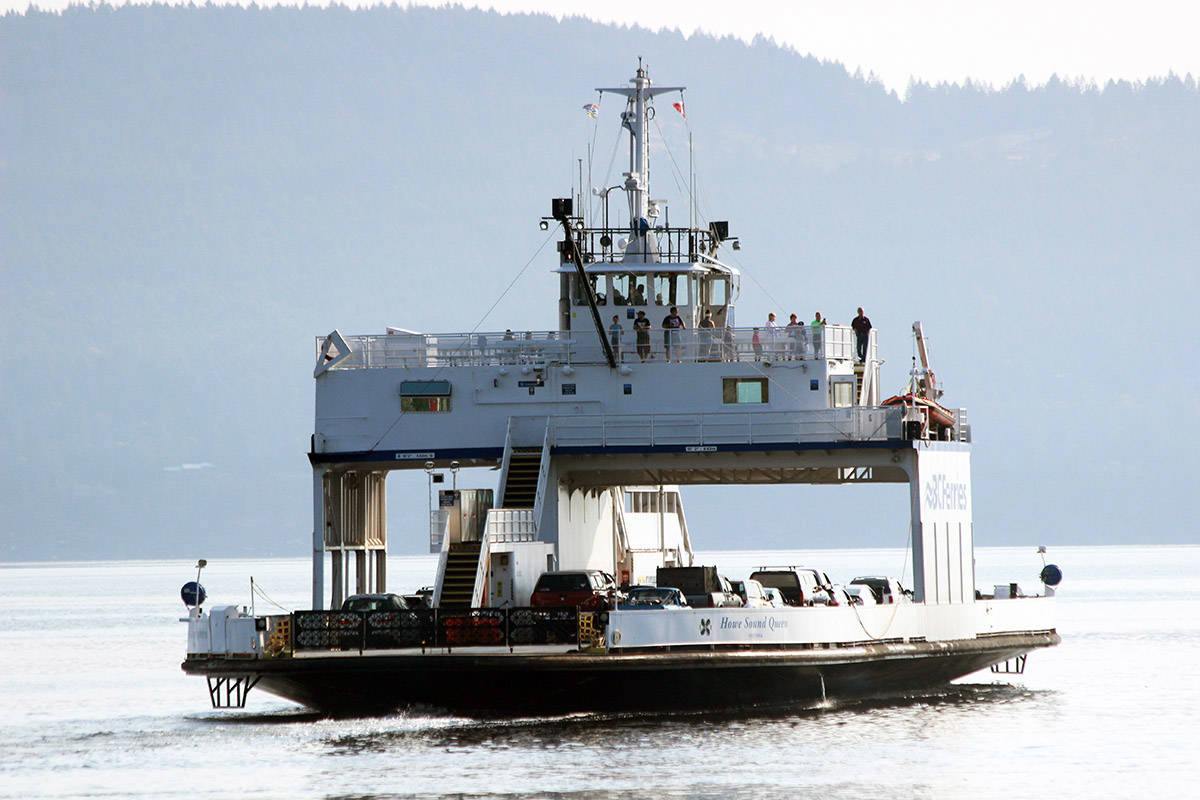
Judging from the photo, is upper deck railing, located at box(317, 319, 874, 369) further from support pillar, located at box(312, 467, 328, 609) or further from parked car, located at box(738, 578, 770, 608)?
parked car, located at box(738, 578, 770, 608)

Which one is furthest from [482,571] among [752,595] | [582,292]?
[582,292]

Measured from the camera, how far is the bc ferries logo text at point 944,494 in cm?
3803

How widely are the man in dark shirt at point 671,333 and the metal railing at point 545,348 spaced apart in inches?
0.8

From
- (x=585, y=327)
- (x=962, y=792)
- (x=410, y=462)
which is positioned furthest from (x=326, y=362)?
(x=962, y=792)

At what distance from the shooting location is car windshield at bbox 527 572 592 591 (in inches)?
1385

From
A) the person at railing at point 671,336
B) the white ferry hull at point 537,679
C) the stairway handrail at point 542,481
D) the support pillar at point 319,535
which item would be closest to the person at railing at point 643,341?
the person at railing at point 671,336

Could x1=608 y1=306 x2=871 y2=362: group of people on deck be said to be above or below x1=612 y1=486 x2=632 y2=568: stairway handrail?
above

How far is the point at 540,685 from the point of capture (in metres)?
31.2

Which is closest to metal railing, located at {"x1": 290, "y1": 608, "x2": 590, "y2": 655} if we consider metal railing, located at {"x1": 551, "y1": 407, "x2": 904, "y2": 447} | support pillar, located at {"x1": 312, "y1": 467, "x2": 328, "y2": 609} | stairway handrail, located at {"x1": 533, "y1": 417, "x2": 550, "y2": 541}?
stairway handrail, located at {"x1": 533, "y1": 417, "x2": 550, "y2": 541}

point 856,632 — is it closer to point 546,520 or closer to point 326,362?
point 546,520

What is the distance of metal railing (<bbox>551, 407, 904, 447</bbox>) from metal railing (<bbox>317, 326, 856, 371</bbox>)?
151cm

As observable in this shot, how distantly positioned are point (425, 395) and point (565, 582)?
5.83 meters

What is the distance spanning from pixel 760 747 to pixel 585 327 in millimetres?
11976

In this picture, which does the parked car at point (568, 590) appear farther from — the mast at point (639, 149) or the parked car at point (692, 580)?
the mast at point (639, 149)
